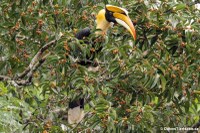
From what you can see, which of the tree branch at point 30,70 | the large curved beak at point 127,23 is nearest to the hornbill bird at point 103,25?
the large curved beak at point 127,23

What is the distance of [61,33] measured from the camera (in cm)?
Answer: 410

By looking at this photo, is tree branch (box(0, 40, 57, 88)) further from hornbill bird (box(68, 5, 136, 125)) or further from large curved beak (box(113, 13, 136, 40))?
large curved beak (box(113, 13, 136, 40))

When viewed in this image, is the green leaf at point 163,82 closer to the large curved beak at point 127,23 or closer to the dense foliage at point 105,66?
the dense foliage at point 105,66

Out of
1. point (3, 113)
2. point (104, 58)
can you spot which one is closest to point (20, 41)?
point (104, 58)

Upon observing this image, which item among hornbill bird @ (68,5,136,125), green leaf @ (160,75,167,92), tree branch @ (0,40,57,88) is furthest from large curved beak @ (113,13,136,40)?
tree branch @ (0,40,57,88)

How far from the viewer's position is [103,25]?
5.25 metres

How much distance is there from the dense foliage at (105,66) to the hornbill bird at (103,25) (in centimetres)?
9

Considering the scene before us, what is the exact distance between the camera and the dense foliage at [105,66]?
3869 mm

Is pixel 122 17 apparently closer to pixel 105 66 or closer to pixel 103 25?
pixel 105 66

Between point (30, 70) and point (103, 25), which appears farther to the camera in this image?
point (103, 25)

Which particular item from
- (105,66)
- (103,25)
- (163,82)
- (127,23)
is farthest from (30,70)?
(163,82)

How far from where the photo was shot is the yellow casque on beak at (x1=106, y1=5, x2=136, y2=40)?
13.8ft

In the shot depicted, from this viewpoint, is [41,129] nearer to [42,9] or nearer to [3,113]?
[3,113]

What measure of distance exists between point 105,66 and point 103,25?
1.04 metres
